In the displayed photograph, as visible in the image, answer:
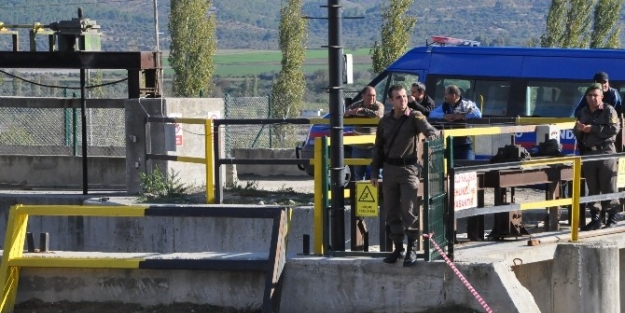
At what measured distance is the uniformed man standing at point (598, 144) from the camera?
1415cm

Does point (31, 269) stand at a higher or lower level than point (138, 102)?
lower

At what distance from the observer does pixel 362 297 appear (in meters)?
11.6

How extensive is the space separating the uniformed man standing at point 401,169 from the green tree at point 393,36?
29.7m

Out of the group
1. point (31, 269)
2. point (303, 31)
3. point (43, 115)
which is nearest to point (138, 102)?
point (31, 269)

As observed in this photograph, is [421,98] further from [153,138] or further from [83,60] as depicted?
[83,60]

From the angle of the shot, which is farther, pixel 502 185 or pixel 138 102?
pixel 138 102

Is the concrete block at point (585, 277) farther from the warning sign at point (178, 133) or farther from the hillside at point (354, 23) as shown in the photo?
the hillside at point (354, 23)

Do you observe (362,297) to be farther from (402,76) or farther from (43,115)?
(43,115)

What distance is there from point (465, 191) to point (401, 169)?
2.92ft

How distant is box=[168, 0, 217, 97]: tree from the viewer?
2016 inches

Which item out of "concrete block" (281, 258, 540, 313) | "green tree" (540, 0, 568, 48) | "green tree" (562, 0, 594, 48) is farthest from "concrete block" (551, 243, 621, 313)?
"green tree" (540, 0, 568, 48)

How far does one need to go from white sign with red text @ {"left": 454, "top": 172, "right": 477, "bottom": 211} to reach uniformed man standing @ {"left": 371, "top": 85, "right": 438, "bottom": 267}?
487mm

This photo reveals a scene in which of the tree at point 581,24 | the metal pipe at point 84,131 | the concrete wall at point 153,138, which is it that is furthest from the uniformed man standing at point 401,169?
the tree at point 581,24

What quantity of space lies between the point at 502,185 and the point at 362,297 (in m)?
2.33
